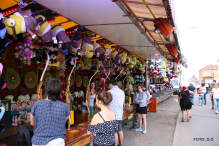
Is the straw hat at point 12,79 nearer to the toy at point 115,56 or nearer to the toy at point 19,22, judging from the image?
the toy at point 115,56

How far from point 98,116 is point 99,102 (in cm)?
20

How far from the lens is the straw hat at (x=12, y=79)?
4863mm

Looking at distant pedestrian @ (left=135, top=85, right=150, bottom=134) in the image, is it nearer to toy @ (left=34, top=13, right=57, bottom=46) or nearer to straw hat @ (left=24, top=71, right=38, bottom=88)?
toy @ (left=34, top=13, right=57, bottom=46)

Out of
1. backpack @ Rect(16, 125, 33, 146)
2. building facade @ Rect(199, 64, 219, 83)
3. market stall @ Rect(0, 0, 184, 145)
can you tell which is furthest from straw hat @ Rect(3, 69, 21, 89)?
building facade @ Rect(199, 64, 219, 83)

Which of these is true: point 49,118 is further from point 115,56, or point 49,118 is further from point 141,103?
point 115,56

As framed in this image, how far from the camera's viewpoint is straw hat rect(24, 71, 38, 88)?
556cm

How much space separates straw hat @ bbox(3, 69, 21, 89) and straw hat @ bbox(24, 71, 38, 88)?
355mm

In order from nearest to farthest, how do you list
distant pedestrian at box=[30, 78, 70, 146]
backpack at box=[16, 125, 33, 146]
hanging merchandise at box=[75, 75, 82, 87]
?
distant pedestrian at box=[30, 78, 70, 146], backpack at box=[16, 125, 33, 146], hanging merchandise at box=[75, 75, 82, 87]

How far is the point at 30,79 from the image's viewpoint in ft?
18.5

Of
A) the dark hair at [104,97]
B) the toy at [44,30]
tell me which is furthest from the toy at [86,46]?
the dark hair at [104,97]

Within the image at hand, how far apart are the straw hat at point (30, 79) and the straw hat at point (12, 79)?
355mm

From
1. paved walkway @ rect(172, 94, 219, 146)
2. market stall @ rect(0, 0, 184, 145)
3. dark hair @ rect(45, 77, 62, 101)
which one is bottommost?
paved walkway @ rect(172, 94, 219, 146)

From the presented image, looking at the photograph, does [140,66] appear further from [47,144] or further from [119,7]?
[47,144]

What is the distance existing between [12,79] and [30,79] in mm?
695
